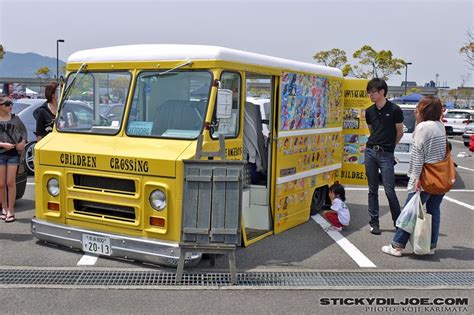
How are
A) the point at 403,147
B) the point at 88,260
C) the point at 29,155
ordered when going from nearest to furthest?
the point at 88,260, the point at 29,155, the point at 403,147

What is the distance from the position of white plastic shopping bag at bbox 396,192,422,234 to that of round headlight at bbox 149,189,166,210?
9.00ft

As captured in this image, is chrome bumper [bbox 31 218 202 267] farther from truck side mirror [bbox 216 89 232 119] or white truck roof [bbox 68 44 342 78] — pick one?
white truck roof [bbox 68 44 342 78]

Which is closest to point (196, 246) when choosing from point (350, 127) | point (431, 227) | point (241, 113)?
point (241, 113)

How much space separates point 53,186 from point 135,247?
1246 mm

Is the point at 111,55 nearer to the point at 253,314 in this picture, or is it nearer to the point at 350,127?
the point at 253,314

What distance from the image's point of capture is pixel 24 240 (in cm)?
601

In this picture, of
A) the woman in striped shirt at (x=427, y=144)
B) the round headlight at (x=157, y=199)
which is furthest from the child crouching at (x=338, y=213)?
the round headlight at (x=157, y=199)

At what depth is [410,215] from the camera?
18.1 ft

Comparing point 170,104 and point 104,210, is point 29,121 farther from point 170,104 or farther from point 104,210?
point 170,104

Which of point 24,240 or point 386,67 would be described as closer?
point 24,240

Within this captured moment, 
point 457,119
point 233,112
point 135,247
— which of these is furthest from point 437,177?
point 457,119

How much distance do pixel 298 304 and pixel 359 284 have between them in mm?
832

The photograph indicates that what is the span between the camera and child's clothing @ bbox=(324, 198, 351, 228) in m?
6.81

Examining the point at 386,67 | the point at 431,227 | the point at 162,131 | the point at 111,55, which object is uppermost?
the point at 386,67
